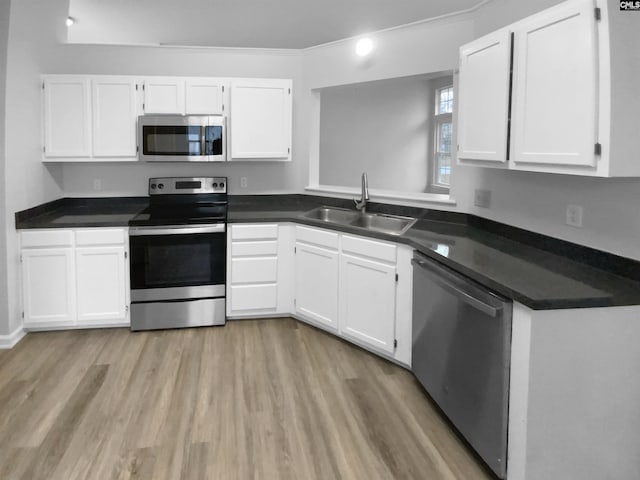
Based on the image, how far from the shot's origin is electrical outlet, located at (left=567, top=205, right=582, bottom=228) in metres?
2.76

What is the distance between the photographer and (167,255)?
4.39 meters

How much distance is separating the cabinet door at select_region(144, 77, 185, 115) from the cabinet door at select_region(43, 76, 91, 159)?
1.51 ft

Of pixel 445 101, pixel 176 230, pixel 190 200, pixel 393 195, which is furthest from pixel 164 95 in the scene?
pixel 445 101

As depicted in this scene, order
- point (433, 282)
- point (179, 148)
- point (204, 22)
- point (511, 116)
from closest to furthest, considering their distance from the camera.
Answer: point (511, 116)
point (433, 282)
point (179, 148)
point (204, 22)

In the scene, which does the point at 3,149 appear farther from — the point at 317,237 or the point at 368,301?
the point at 368,301

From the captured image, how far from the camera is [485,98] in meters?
3.05

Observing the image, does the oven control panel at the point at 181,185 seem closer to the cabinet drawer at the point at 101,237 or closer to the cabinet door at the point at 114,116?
the cabinet door at the point at 114,116

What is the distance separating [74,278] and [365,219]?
2.26 m

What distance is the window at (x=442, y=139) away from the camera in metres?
8.02

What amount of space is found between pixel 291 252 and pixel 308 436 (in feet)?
6.63

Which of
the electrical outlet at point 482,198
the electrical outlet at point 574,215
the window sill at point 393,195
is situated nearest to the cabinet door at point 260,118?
the window sill at point 393,195

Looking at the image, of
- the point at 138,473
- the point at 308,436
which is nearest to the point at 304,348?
the point at 308,436

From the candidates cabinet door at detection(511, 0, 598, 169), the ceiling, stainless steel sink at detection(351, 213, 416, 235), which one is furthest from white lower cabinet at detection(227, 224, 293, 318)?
cabinet door at detection(511, 0, 598, 169)

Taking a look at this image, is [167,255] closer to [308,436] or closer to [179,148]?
Result: [179,148]
